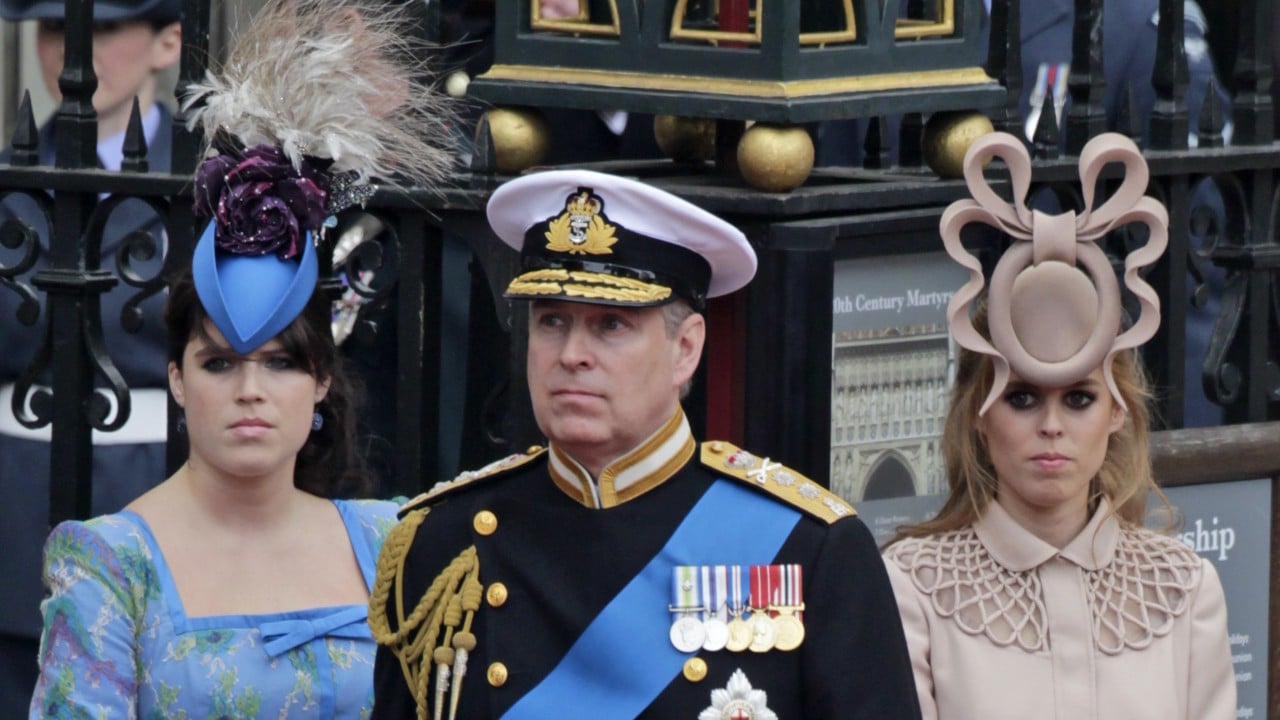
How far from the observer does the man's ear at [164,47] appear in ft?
20.4

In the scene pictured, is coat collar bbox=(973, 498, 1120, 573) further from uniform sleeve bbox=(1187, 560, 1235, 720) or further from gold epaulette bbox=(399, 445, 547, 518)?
gold epaulette bbox=(399, 445, 547, 518)

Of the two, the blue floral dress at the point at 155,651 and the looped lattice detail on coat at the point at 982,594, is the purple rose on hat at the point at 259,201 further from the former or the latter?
the looped lattice detail on coat at the point at 982,594

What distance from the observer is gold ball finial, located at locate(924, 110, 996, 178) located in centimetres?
483

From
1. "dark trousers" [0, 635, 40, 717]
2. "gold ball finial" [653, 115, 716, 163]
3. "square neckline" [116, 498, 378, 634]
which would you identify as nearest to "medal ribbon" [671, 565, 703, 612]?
"square neckline" [116, 498, 378, 634]

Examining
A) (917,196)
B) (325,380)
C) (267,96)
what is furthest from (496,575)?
(917,196)

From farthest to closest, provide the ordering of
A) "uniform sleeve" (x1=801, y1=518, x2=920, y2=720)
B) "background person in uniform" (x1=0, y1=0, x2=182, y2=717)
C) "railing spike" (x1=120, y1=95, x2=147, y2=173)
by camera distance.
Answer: "background person in uniform" (x1=0, y1=0, x2=182, y2=717) → "railing spike" (x1=120, y1=95, x2=147, y2=173) → "uniform sleeve" (x1=801, y1=518, x2=920, y2=720)

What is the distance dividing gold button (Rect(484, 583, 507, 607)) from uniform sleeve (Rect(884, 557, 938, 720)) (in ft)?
2.68

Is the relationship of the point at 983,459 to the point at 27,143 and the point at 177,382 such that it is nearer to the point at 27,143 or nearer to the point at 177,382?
the point at 177,382

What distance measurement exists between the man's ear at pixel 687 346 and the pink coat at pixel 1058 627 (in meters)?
0.75

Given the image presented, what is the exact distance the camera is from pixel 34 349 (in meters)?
5.61

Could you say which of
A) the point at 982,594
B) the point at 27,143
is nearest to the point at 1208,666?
the point at 982,594

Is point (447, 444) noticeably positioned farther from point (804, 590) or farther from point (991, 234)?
point (804, 590)

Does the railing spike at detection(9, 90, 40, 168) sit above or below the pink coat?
above

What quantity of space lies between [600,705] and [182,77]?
6.26 feet
